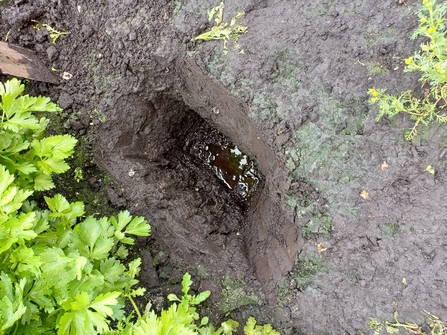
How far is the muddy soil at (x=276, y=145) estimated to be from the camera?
2074mm

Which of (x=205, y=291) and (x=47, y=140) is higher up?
(x=47, y=140)

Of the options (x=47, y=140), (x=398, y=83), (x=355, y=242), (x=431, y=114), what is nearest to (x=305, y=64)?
(x=398, y=83)

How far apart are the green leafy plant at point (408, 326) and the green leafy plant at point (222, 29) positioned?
1955 millimetres

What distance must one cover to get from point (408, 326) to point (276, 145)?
137 centimetres

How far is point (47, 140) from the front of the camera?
205 cm

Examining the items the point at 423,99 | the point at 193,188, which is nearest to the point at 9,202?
the point at 193,188

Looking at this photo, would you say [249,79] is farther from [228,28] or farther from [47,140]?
[47,140]

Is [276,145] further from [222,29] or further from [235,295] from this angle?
[235,295]

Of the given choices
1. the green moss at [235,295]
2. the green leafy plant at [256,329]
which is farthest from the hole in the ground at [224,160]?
the green leafy plant at [256,329]

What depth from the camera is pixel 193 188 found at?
2836 mm

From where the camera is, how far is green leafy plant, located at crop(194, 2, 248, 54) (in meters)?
2.30

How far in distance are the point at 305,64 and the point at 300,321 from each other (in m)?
1.74

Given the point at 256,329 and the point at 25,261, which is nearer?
the point at 25,261

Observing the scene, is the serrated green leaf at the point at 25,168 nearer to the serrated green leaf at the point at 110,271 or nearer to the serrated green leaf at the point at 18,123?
the serrated green leaf at the point at 18,123
